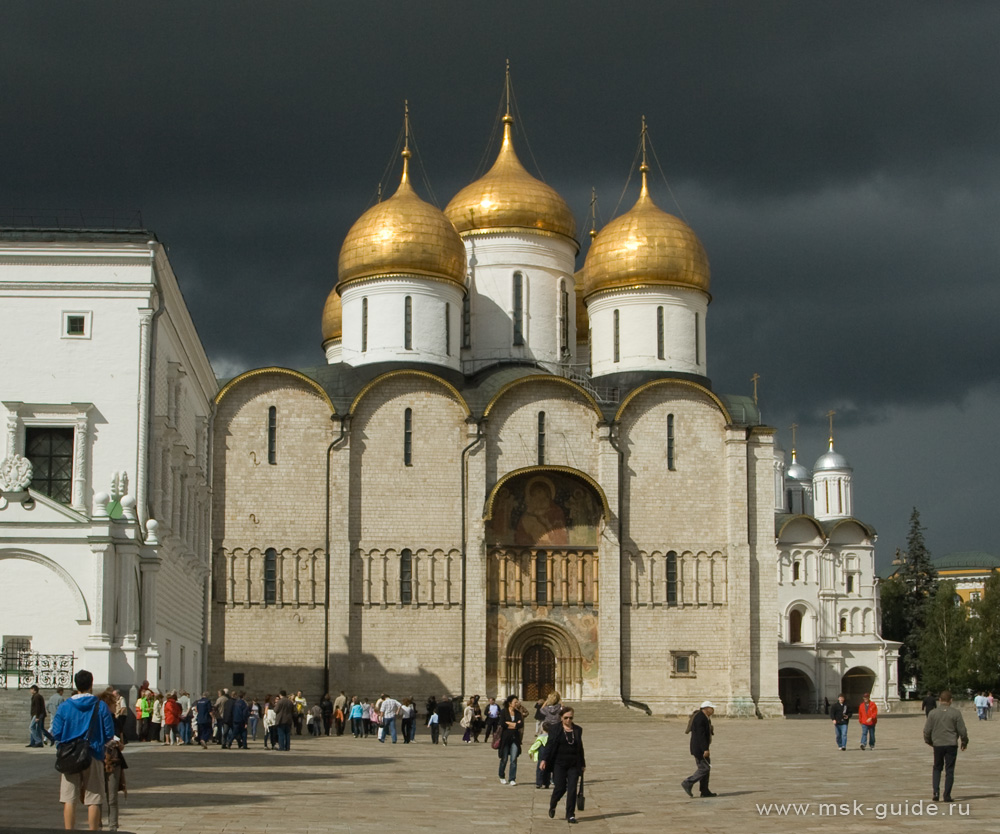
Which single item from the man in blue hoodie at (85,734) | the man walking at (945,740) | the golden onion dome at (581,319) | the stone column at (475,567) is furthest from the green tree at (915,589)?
the man in blue hoodie at (85,734)

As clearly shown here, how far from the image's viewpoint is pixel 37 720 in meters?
20.0

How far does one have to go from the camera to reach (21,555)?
22.8 metres

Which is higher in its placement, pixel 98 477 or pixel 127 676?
pixel 98 477

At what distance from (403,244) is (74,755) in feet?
105

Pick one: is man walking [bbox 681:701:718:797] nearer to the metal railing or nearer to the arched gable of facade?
the metal railing

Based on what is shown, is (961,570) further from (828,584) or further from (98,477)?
(98,477)

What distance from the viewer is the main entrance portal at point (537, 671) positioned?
39.5 metres

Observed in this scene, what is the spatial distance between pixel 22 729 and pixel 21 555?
113 inches

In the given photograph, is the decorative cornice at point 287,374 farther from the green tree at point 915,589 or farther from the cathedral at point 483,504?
the green tree at point 915,589

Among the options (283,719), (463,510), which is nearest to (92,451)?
(283,719)

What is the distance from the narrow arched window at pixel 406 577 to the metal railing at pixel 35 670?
54.8 ft

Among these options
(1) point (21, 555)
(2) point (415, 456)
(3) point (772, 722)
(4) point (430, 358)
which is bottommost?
(3) point (772, 722)

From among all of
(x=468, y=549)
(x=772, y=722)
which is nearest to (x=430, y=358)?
(x=468, y=549)

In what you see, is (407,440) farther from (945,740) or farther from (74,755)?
(74,755)
